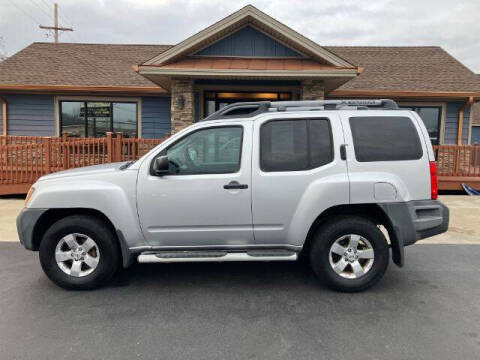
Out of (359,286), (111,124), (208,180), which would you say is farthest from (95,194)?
(111,124)

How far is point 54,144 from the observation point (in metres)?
10.2

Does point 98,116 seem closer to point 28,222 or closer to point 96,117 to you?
point 96,117

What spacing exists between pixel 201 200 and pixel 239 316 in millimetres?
1252

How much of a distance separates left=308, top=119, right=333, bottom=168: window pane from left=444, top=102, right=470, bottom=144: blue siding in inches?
475

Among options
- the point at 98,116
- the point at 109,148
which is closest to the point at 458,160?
the point at 109,148

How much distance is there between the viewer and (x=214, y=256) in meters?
4.06

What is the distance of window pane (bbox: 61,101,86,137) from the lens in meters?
14.3

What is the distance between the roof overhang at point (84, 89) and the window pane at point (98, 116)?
66 cm

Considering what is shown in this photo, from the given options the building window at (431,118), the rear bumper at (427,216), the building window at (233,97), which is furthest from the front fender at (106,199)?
the building window at (431,118)

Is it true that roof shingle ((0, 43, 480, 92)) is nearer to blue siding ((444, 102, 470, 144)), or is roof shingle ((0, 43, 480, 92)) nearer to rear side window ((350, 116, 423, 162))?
blue siding ((444, 102, 470, 144))

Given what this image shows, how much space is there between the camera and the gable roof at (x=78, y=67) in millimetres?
13602

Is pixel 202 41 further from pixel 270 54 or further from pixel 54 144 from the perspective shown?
pixel 54 144

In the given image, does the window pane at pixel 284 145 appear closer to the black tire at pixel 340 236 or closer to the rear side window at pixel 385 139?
the rear side window at pixel 385 139

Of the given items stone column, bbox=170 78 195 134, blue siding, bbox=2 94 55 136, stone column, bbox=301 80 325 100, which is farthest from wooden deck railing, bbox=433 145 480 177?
blue siding, bbox=2 94 55 136
